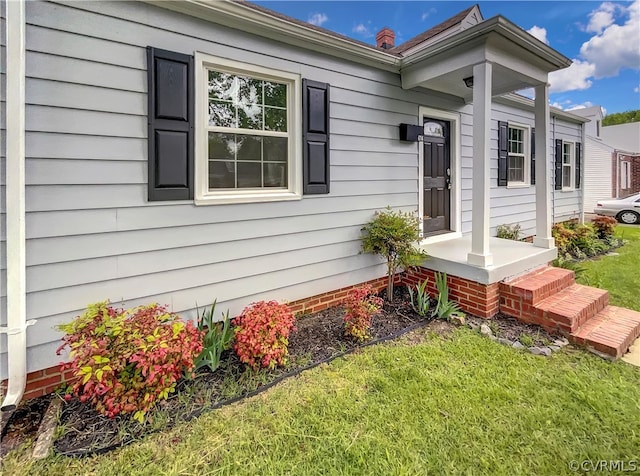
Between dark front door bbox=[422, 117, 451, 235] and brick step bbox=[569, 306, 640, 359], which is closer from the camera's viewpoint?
brick step bbox=[569, 306, 640, 359]

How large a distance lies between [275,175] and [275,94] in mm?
874

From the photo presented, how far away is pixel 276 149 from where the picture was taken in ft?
11.6

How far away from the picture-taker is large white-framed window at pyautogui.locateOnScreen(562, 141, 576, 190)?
876 centimetres

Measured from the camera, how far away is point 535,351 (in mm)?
2936

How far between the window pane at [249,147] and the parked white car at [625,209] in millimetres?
15010

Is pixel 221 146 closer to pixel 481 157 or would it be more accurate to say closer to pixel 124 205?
pixel 124 205

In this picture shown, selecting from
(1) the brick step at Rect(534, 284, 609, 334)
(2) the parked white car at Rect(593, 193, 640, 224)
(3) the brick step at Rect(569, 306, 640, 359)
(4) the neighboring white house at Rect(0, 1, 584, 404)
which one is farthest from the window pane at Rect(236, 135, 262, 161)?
(2) the parked white car at Rect(593, 193, 640, 224)

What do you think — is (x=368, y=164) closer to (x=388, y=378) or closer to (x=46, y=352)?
(x=388, y=378)

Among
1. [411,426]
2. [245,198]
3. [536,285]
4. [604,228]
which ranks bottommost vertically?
[411,426]

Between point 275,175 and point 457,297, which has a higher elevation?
point 275,175

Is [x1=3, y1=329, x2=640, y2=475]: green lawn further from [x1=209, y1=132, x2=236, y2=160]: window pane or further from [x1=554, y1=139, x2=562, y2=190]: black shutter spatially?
[x1=554, y1=139, x2=562, y2=190]: black shutter

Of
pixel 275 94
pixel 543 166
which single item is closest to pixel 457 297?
pixel 543 166

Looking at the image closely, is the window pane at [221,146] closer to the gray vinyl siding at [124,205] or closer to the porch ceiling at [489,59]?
the gray vinyl siding at [124,205]

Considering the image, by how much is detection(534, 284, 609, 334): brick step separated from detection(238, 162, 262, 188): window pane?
3.27m
